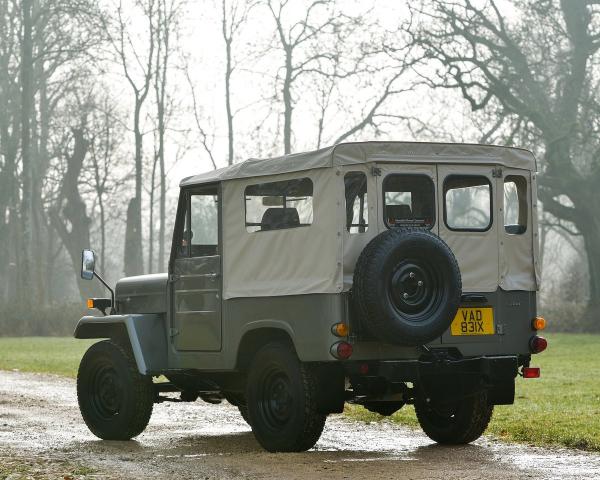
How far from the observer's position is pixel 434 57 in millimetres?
40688

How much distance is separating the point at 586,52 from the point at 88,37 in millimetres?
18613

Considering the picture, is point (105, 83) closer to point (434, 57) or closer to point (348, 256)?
point (434, 57)

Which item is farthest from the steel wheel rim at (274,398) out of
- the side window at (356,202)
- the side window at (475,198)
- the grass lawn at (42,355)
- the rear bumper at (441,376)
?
the grass lawn at (42,355)

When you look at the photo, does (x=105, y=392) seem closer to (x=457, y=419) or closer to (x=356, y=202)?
(x=457, y=419)

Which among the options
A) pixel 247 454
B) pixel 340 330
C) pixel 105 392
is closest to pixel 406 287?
pixel 340 330

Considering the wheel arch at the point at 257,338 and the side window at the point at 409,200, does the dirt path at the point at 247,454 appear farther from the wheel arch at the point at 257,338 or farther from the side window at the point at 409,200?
the side window at the point at 409,200

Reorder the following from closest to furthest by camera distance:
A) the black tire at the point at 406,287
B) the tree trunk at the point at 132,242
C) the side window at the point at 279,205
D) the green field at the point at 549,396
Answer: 1. the black tire at the point at 406,287
2. the side window at the point at 279,205
3. the green field at the point at 549,396
4. the tree trunk at the point at 132,242

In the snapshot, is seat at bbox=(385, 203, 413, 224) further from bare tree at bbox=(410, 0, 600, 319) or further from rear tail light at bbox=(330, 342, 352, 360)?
bare tree at bbox=(410, 0, 600, 319)

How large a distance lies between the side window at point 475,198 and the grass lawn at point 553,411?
2177mm

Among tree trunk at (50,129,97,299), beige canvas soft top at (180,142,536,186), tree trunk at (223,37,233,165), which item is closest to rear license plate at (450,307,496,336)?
beige canvas soft top at (180,142,536,186)

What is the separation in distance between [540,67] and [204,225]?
102 ft

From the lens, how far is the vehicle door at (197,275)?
11906mm

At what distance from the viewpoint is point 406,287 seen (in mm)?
10539

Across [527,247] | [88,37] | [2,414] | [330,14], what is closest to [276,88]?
[330,14]
